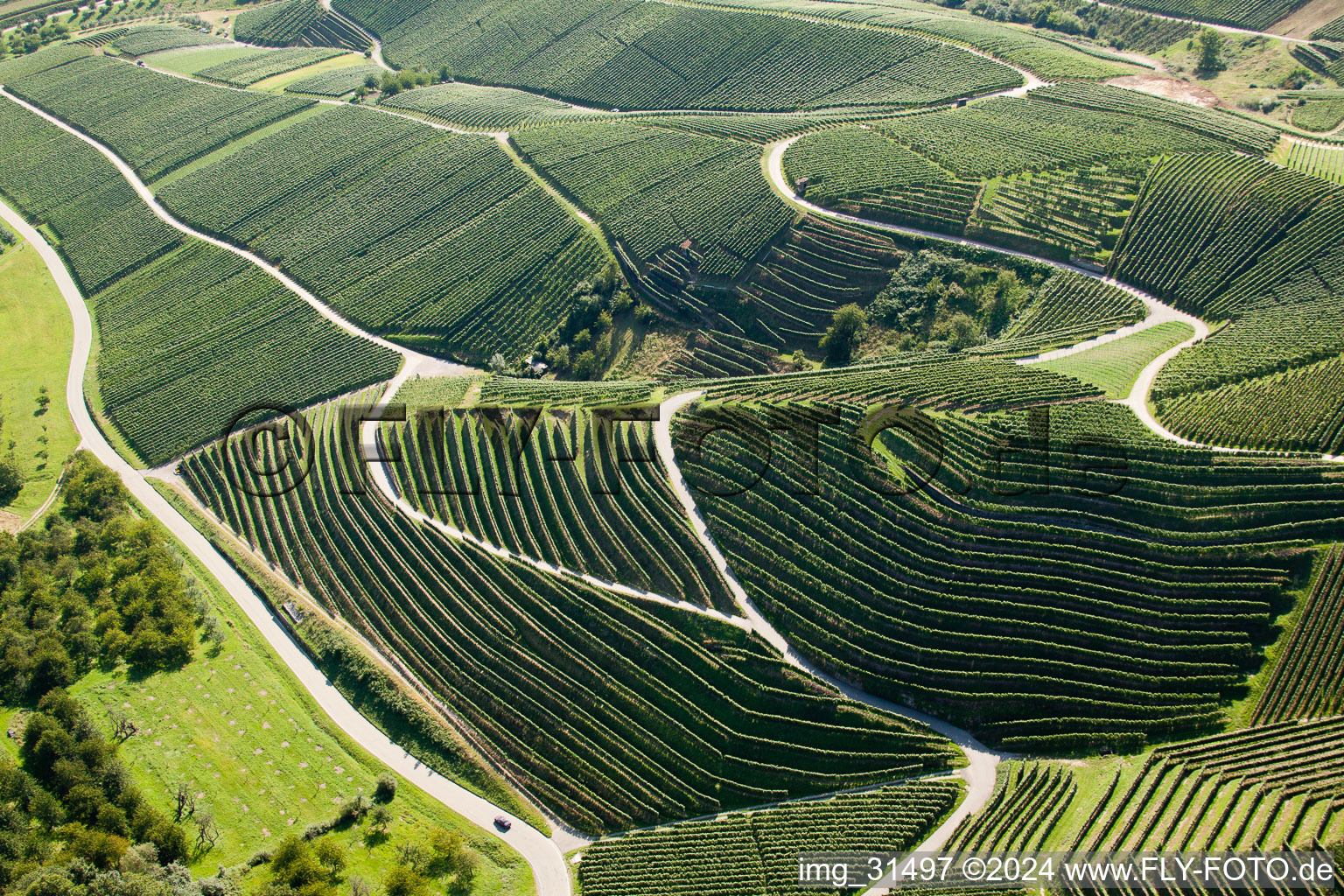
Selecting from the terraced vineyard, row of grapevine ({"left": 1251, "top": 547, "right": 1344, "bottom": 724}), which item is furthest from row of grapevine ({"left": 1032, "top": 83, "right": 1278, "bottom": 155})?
the terraced vineyard

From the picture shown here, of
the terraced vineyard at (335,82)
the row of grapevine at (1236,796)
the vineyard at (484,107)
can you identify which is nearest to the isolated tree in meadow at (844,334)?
the row of grapevine at (1236,796)

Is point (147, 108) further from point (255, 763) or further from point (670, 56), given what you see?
point (255, 763)

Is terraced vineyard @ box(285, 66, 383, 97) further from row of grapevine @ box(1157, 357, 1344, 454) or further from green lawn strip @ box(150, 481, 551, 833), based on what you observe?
row of grapevine @ box(1157, 357, 1344, 454)

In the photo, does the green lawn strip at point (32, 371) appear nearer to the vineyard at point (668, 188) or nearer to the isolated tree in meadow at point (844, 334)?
the vineyard at point (668, 188)

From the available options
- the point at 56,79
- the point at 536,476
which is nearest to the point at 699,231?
the point at 536,476

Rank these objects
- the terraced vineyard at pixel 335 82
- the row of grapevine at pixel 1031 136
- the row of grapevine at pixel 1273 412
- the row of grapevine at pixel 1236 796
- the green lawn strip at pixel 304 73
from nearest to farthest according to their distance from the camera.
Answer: the row of grapevine at pixel 1236 796 < the row of grapevine at pixel 1273 412 < the row of grapevine at pixel 1031 136 < the terraced vineyard at pixel 335 82 < the green lawn strip at pixel 304 73

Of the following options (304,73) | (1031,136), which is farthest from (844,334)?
(304,73)
